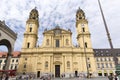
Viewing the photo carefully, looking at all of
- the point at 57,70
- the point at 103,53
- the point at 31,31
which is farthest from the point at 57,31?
the point at 103,53

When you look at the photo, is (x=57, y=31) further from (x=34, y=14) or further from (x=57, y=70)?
(x=57, y=70)

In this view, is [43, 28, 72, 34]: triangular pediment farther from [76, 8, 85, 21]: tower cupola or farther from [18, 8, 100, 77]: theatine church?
[76, 8, 85, 21]: tower cupola

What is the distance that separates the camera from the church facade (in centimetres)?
4469

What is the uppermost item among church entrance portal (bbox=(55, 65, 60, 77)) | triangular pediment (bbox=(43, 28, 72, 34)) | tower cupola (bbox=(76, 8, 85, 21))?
tower cupola (bbox=(76, 8, 85, 21))

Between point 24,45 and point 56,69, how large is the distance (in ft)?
48.6

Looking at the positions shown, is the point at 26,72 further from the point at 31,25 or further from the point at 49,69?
the point at 31,25

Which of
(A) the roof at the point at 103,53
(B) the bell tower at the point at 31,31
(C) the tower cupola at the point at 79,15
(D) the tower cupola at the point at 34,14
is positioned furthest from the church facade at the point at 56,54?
(A) the roof at the point at 103,53

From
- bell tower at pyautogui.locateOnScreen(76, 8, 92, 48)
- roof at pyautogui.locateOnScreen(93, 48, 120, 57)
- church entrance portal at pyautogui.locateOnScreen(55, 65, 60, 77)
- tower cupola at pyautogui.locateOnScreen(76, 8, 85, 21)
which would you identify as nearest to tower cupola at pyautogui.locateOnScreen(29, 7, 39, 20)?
tower cupola at pyautogui.locateOnScreen(76, 8, 85, 21)

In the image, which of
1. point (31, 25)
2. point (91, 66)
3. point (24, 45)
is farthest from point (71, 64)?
point (31, 25)

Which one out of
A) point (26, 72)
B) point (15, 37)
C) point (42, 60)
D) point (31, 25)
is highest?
point (31, 25)

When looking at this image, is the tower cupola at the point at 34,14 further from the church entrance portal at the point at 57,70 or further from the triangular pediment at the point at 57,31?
the church entrance portal at the point at 57,70

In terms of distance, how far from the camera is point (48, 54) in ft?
152

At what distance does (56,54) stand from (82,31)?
552 inches

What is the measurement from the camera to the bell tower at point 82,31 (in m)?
49.2
